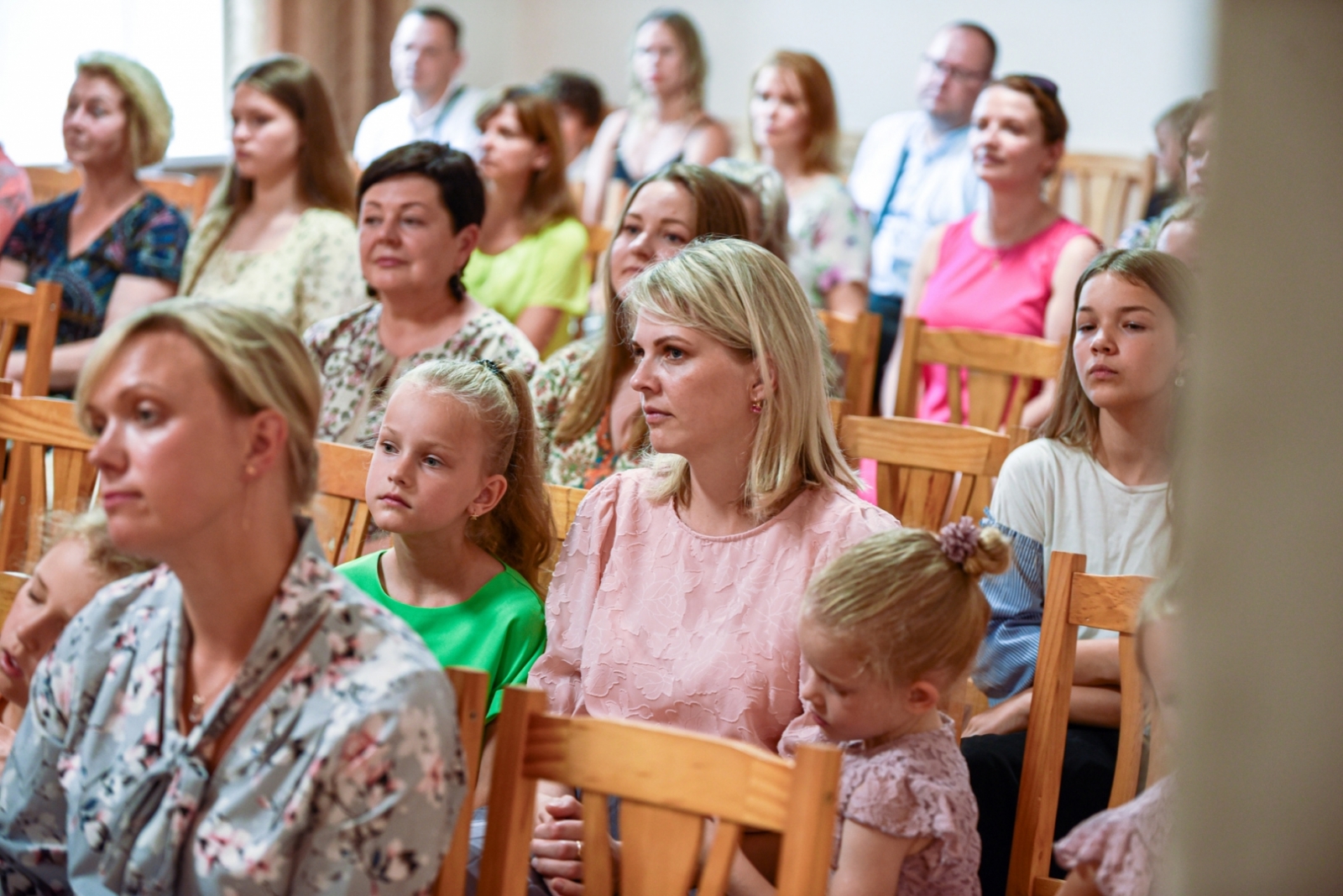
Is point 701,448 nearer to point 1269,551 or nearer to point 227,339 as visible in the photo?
point 227,339

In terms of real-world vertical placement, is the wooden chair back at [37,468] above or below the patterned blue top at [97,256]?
below

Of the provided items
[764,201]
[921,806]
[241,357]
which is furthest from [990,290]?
[241,357]

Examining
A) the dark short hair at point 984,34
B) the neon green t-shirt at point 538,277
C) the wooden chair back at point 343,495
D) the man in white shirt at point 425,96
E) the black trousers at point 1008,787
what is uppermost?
the dark short hair at point 984,34

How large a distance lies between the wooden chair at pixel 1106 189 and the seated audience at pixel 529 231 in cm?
210

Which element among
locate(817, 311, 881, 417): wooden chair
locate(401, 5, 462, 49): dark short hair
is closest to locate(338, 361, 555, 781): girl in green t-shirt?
locate(817, 311, 881, 417): wooden chair

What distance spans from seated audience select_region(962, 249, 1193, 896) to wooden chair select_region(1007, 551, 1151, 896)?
0.66 ft

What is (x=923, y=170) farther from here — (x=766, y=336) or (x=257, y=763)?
(x=257, y=763)

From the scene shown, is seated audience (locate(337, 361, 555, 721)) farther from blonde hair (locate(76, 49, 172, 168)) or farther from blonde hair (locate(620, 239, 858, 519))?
blonde hair (locate(76, 49, 172, 168))

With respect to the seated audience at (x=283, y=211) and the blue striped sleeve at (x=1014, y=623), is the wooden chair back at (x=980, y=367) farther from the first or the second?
the seated audience at (x=283, y=211)

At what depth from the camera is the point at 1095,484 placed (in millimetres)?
1813

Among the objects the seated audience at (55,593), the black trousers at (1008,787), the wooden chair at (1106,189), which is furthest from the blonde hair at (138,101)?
the wooden chair at (1106,189)

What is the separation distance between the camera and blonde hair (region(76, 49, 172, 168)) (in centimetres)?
323

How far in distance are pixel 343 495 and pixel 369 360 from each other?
0.59m

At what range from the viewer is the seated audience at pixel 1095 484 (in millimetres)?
1688
